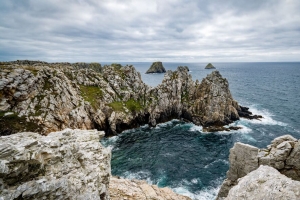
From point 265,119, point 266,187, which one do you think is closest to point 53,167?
point 266,187

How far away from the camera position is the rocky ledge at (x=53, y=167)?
13.0m

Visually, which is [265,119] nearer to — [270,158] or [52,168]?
[270,158]

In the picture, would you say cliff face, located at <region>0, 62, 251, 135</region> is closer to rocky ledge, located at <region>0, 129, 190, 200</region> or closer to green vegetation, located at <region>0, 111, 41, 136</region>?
green vegetation, located at <region>0, 111, 41, 136</region>

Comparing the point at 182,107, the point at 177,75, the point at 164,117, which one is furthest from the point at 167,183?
the point at 177,75

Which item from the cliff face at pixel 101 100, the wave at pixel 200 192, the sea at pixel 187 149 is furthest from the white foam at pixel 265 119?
the wave at pixel 200 192

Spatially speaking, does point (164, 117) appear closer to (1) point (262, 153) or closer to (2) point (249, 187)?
(1) point (262, 153)

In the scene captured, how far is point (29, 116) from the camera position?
172 ft

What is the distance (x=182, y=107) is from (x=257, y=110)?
130ft

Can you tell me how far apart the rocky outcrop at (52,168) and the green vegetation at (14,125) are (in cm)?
3717

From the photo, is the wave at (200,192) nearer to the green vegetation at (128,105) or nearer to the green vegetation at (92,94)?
the green vegetation at (128,105)

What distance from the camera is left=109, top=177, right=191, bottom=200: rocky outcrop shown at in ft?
82.4

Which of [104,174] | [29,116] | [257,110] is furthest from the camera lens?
[257,110]

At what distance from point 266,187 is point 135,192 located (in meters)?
18.0

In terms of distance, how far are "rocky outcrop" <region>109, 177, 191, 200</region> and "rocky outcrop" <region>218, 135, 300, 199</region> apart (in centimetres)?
806
